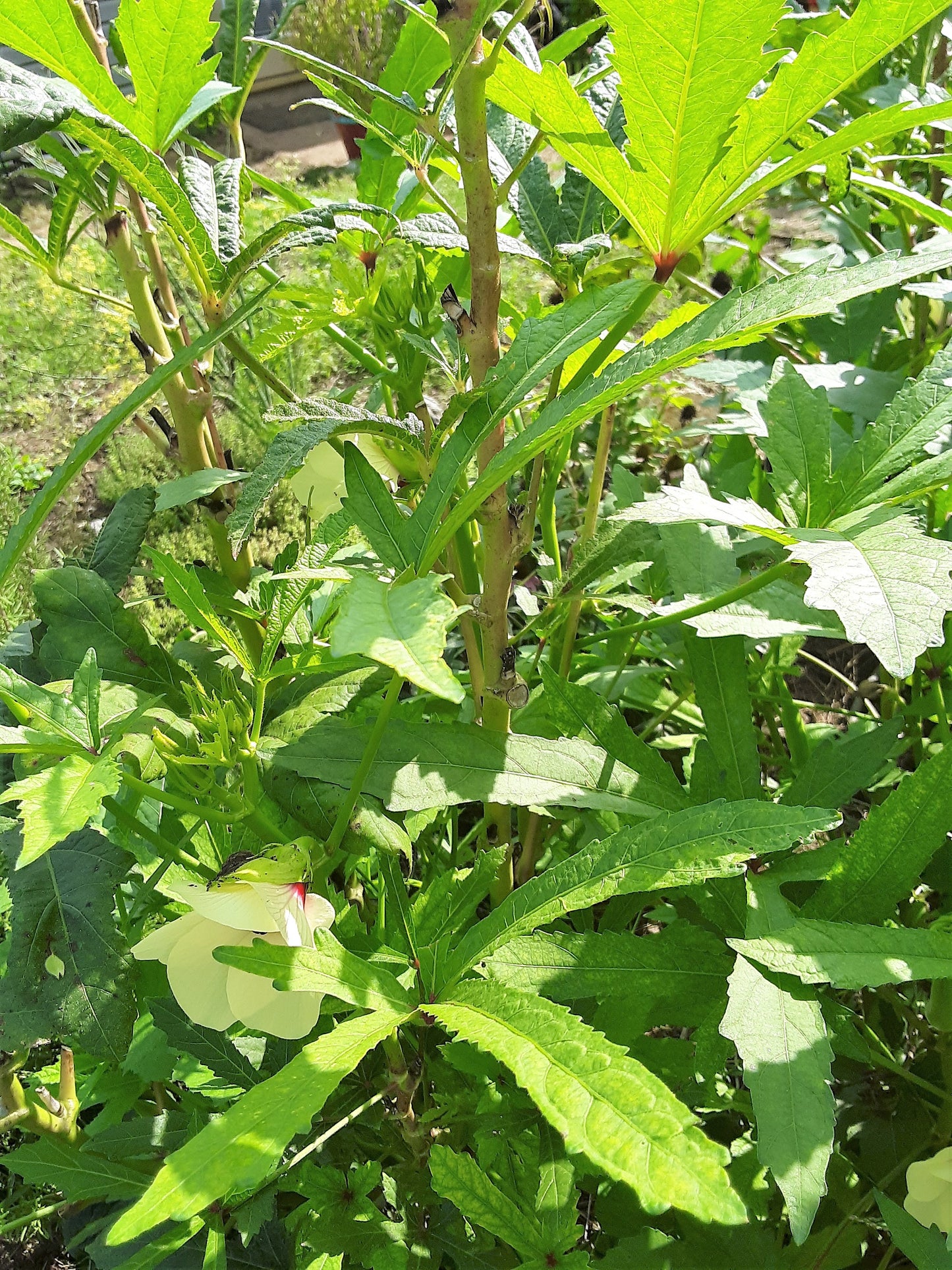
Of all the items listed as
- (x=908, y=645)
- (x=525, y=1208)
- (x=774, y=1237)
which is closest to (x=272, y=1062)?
(x=525, y=1208)

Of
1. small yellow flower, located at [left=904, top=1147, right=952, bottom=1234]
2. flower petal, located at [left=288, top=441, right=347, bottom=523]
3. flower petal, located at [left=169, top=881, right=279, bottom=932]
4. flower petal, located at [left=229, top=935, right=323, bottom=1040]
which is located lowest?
small yellow flower, located at [left=904, top=1147, right=952, bottom=1234]

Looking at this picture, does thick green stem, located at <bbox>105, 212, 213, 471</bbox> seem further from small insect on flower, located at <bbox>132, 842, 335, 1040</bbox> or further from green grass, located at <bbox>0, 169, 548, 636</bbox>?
green grass, located at <bbox>0, 169, 548, 636</bbox>

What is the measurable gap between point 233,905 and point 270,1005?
78 millimetres

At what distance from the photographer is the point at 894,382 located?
1.00 m

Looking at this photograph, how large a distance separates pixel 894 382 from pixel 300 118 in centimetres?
627

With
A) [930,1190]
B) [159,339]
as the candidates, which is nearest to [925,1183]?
[930,1190]

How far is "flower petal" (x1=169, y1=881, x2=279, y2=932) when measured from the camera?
46cm

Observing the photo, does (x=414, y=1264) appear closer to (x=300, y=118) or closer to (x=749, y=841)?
(x=749, y=841)

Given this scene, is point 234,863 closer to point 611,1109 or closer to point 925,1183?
point 611,1109

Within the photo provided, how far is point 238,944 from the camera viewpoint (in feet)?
1.65

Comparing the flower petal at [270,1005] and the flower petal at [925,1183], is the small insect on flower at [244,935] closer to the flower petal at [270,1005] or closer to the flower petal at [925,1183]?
the flower petal at [270,1005]

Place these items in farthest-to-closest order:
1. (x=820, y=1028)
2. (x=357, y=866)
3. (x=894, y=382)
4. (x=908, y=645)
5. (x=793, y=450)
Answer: (x=894, y=382)
(x=357, y=866)
(x=793, y=450)
(x=820, y=1028)
(x=908, y=645)

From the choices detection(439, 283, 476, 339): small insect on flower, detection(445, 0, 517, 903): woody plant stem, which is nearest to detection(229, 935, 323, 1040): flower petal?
detection(445, 0, 517, 903): woody plant stem

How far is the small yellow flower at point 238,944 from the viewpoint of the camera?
471 millimetres
